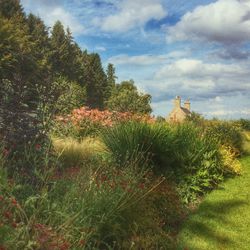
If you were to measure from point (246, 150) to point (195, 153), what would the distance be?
760 cm

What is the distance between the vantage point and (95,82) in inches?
3098

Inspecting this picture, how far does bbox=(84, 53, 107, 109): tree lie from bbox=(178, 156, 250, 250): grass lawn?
2550 inches

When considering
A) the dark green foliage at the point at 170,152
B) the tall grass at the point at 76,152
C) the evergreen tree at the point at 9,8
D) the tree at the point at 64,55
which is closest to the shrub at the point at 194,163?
the dark green foliage at the point at 170,152

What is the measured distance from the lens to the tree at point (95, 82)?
7775cm

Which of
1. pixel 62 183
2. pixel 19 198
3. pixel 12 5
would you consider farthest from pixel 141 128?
pixel 12 5

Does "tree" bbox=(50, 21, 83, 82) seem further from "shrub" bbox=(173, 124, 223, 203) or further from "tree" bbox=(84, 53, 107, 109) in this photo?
"shrub" bbox=(173, 124, 223, 203)

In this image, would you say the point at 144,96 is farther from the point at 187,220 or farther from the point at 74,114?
the point at 187,220

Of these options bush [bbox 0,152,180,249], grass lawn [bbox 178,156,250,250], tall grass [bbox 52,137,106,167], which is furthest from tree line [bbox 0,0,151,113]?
bush [bbox 0,152,180,249]

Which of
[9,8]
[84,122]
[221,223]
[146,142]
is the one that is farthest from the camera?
[9,8]

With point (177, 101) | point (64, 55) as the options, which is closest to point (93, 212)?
point (177, 101)

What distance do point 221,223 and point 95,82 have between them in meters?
69.4

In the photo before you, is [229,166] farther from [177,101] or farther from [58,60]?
[58,60]

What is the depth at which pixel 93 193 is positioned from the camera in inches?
291

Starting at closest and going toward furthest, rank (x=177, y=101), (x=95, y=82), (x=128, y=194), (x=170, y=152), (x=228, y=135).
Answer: (x=128, y=194)
(x=170, y=152)
(x=228, y=135)
(x=177, y=101)
(x=95, y=82)
